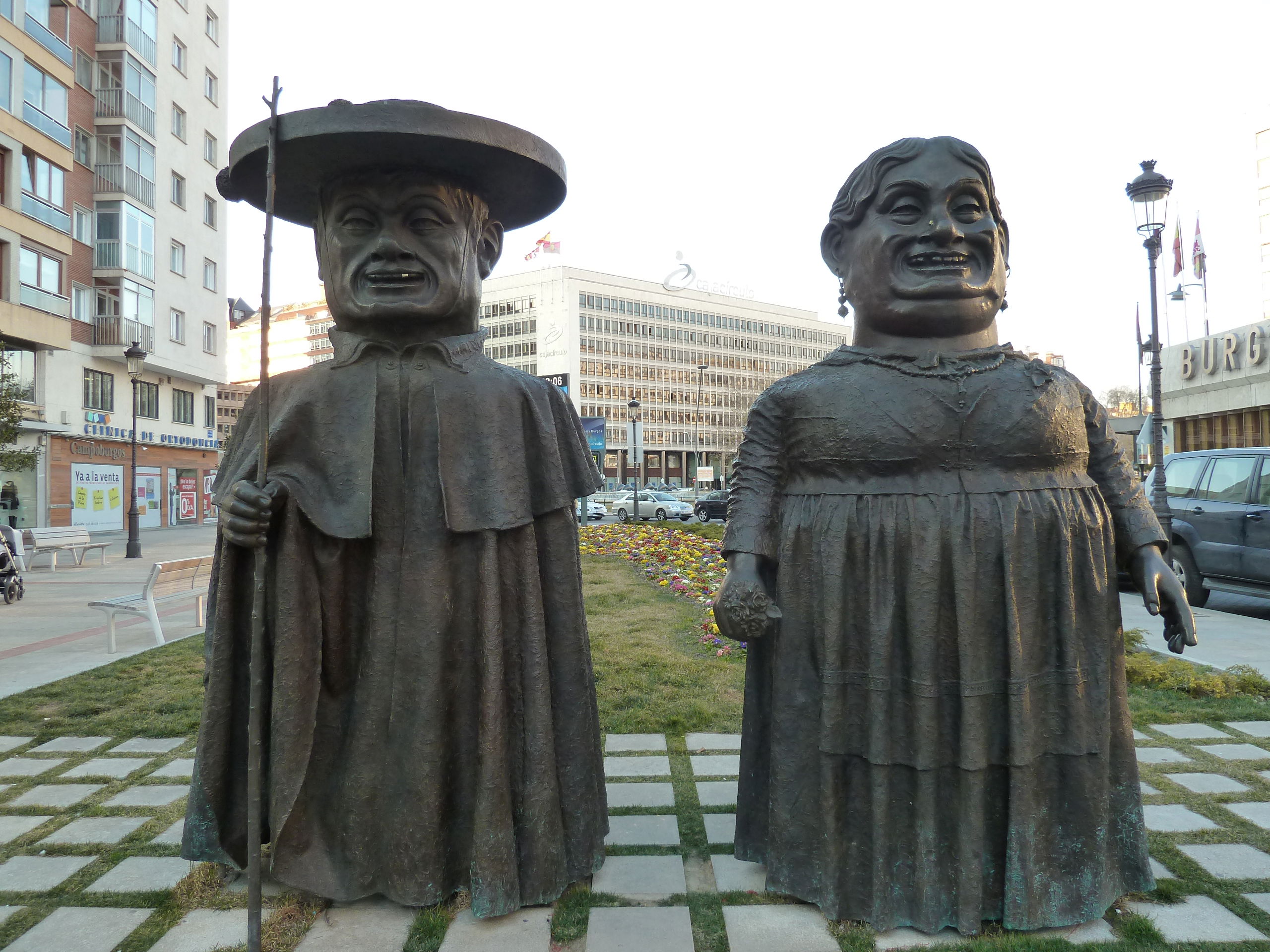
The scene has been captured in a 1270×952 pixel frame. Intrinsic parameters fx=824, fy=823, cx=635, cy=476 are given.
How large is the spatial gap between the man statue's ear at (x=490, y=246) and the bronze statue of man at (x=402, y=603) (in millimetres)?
195

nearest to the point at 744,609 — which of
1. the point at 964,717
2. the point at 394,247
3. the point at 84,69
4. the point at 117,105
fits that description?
the point at 964,717

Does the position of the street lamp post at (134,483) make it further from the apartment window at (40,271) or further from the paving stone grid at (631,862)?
the paving stone grid at (631,862)

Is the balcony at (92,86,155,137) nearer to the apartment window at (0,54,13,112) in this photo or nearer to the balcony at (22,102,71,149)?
the balcony at (22,102,71,149)

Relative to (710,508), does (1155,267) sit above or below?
above

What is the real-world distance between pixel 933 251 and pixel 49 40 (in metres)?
26.3

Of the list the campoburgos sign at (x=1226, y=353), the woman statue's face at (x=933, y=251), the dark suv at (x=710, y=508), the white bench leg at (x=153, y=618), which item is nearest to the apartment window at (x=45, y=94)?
the white bench leg at (x=153, y=618)

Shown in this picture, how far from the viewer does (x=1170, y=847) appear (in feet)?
10.7

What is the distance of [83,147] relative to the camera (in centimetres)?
2452

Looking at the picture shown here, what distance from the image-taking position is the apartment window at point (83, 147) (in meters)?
24.2

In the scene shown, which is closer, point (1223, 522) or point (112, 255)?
point (1223, 522)

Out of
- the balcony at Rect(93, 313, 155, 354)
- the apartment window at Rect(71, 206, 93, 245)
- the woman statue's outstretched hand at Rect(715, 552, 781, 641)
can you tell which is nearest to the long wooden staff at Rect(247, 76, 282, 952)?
the woman statue's outstretched hand at Rect(715, 552, 781, 641)

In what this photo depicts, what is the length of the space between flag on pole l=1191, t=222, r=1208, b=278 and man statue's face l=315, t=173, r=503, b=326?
44.2m

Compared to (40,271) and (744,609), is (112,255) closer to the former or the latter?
(40,271)

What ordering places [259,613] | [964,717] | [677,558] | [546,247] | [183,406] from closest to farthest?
[259,613] → [964,717] → [677,558] → [183,406] → [546,247]
